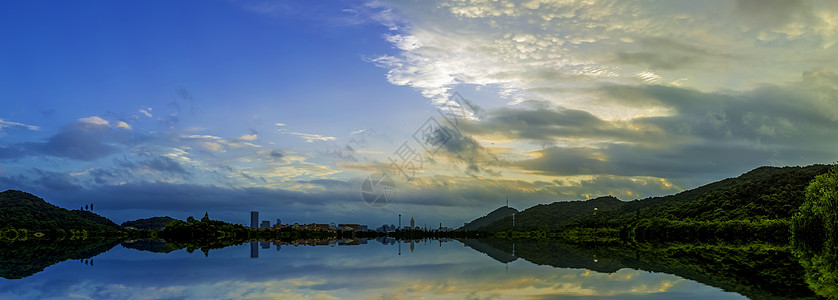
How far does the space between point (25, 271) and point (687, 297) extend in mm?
36645

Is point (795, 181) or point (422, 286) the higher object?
point (795, 181)

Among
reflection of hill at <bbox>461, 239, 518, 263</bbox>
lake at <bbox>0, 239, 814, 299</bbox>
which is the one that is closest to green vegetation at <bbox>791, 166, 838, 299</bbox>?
reflection of hill at <bbox>461, 239, 518, 263</bbox>

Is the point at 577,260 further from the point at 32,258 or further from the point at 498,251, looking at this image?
the point at 32,258

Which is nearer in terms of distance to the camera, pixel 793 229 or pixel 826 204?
pixel 826 204

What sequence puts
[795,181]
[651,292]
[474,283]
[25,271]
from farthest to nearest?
[795,181] → [25,271] → [474,283] → [651,292]

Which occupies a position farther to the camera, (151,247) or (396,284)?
(151,247)

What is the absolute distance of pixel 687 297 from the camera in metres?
21.5

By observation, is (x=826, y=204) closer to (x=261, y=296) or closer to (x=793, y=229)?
(x=793, y=229)

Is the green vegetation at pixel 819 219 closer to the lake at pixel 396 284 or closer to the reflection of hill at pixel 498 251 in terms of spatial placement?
the reflection of hill at pixel 498 251

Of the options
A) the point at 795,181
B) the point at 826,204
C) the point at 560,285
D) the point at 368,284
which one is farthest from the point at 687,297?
the point at 795,181

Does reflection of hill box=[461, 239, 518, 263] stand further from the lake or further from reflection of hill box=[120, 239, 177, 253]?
reflection of hill box=[120, 239, 177, 253]

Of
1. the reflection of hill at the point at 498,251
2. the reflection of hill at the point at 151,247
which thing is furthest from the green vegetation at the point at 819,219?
the reflection of hill at the point at 151,247

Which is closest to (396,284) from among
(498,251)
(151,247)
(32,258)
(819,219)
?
(32,258)

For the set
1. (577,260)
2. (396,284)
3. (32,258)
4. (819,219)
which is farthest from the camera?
(819,219)
